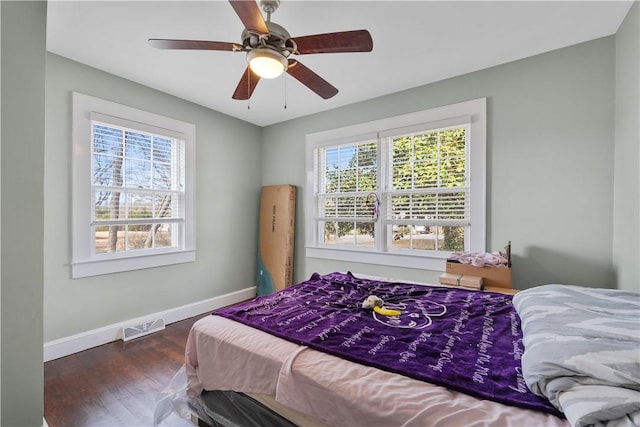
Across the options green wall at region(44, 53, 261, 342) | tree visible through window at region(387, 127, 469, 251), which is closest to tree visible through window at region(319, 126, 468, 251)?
tree visible through window at region(387, 127, 469, 251)

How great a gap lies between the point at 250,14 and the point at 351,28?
99 cm

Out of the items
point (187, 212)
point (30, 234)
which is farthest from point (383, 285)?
point (187, 212)

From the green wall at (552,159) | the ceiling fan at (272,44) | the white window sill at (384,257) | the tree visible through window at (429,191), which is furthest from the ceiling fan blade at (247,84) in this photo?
the white window sill at (384,257)

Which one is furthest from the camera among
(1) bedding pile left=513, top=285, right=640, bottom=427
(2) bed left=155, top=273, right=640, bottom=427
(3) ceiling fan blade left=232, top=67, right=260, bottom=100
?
(3) ceiling fan blade left=232, top=67, right=260, bottom=100

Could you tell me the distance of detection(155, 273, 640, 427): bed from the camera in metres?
0.86

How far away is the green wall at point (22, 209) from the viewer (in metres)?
1.25

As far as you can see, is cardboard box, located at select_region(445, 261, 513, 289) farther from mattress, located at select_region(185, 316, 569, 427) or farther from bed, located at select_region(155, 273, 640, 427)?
mattress, located at select_region(185, 316, 569, 427)

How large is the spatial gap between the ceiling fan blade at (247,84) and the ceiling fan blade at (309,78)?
10.6 inches

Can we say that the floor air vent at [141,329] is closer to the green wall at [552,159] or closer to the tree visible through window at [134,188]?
the tree visible through window at [134,188]

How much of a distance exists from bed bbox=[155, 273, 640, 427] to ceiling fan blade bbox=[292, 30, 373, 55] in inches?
61.6

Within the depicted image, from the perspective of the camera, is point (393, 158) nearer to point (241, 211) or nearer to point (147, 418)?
point (241, 211)

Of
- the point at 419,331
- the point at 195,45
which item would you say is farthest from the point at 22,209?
the point at 419,331

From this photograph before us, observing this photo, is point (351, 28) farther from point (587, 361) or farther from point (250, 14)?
point (587, 361)

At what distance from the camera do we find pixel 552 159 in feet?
7.82
